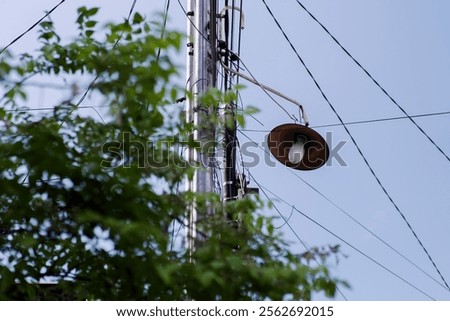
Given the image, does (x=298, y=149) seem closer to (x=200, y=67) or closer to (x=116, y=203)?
(x=200, y=67)

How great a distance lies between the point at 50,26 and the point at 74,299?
4.14ft

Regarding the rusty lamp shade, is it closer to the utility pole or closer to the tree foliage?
the utility pole

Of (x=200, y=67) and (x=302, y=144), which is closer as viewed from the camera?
(x=200, y=67)

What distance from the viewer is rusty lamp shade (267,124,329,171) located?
7.73 meters

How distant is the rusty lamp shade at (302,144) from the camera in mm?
7727

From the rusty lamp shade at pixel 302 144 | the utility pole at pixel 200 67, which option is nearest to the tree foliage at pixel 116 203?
the utility pole at pixel 200 67

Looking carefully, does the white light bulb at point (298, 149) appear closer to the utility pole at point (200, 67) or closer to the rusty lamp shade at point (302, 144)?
the rusty lamp shade at point (302, 144)

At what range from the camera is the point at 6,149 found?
3.87 m

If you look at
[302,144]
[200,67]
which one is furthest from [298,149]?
[200,67]

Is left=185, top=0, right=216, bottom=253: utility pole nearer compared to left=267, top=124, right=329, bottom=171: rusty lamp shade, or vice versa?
left=185, top=0, right=216, bottom=253: utility pole

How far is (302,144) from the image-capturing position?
7762 millimetres

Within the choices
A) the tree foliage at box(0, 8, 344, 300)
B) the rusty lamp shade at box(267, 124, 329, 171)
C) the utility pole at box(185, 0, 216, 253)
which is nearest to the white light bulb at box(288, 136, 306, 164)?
the rusty lamp shade at box(267, 124, 329, 171)
